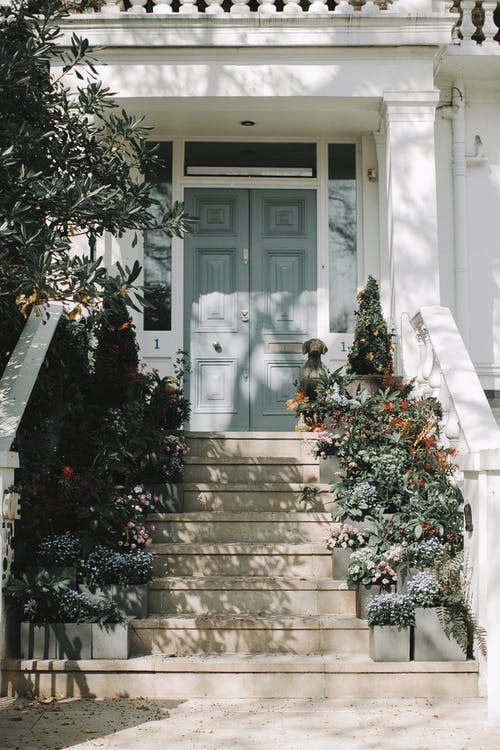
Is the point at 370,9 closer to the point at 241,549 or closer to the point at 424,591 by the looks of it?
the point at 241,549

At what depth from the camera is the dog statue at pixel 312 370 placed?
8.34 m

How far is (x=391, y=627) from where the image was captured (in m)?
5.51

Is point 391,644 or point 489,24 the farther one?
point 489,24

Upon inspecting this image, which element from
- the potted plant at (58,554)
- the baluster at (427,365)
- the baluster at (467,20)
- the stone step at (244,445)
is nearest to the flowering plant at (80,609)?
the potted plant at (58,554)

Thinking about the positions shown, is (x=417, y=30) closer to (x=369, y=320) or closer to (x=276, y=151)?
(x=276, y=151)

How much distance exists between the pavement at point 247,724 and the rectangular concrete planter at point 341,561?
3.63 feet

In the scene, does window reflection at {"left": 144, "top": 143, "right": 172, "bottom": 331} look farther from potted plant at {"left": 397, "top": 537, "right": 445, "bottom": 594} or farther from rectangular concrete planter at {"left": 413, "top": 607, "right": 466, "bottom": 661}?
rectangular concrete planter at {"left": 413, "top": 607, "right": 466, "bottom": 661}

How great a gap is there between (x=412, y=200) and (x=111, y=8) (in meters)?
3.32

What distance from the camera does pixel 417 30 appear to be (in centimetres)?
880

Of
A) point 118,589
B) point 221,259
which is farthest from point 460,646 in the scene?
point 221,259

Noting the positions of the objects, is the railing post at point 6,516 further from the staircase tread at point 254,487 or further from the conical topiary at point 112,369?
the conical topiary at point 112,369

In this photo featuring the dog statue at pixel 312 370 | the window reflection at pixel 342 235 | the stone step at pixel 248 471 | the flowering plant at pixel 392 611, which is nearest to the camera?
the flowering plant at pixel 392 611

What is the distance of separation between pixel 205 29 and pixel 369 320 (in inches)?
121

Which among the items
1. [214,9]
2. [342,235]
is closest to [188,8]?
[214,9]
